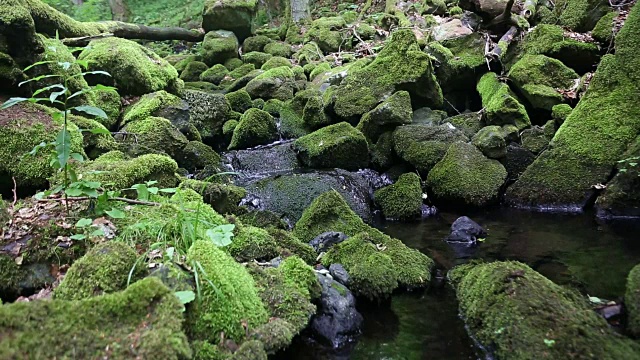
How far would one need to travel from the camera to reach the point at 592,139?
693cm

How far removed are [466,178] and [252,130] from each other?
449cm

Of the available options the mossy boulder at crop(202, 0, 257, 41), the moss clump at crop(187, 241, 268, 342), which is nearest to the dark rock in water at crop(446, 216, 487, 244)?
the moss clump at crop(187, 241, 268, 342)

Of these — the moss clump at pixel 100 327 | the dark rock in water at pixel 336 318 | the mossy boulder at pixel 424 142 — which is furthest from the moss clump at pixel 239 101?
the moss clump at pixel 100 327

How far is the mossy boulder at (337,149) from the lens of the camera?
823 centimetres

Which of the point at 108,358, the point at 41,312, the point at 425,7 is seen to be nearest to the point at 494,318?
the point at 108,358

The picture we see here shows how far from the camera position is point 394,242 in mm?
4926

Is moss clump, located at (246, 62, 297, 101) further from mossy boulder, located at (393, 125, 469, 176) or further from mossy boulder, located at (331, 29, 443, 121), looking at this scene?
mossy boulder, located at (393, 125, 469, 176)

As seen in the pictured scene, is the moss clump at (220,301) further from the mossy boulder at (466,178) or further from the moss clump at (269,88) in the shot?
the moss clump at (269,88)

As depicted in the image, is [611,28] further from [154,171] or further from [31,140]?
[31,140]

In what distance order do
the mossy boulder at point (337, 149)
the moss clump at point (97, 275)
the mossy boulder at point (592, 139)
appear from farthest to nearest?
the mossy boulder at point (337, 149) < the mossy boulder at point (592, 139) < the moss clump at point (97, 275)

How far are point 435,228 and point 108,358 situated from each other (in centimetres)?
525

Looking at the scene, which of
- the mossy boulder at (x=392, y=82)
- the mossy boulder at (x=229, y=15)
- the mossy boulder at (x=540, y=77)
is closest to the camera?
the mossy boulder at (x=540, y=77)

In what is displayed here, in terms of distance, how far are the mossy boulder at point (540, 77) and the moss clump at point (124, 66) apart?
7374mm

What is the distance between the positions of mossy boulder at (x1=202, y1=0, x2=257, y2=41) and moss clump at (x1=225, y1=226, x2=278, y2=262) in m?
14.1
